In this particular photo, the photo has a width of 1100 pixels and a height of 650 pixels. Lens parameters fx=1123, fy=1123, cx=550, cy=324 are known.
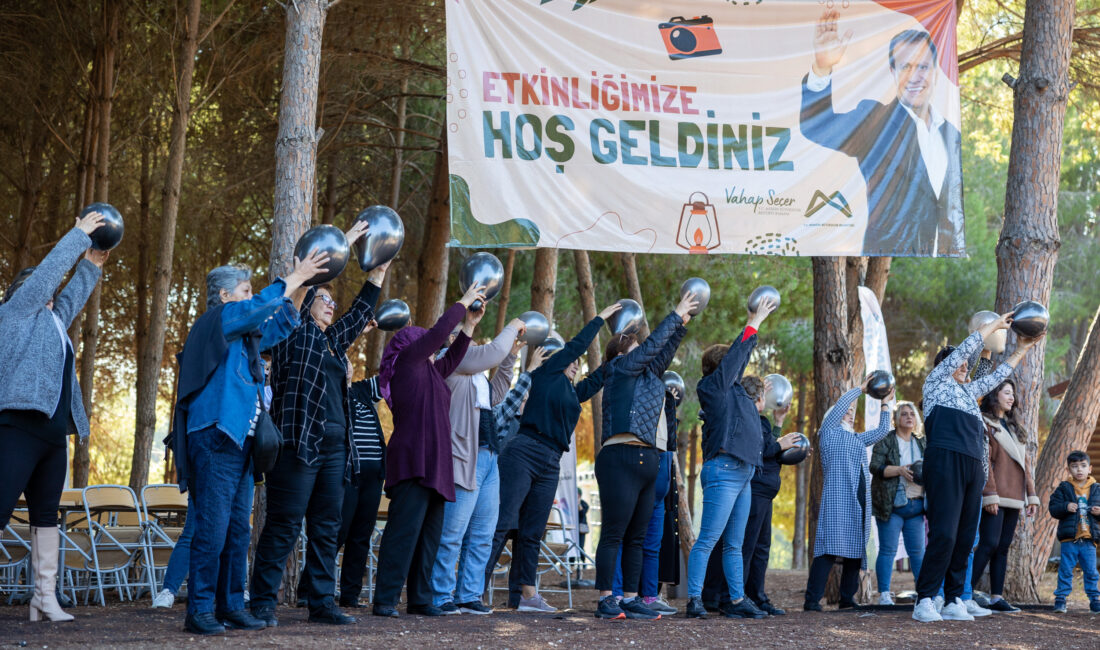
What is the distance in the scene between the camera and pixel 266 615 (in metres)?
5.41

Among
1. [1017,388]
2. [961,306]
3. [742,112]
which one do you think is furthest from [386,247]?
[961,306]

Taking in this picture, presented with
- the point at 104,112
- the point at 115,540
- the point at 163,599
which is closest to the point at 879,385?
the point at 163,599

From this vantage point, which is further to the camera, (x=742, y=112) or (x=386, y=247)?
(x=742, y=112)

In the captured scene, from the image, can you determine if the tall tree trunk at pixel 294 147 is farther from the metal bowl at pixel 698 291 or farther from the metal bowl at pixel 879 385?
the metal bowl at pixel 879 385

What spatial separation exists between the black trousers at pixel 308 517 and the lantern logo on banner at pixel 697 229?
317 centimetres

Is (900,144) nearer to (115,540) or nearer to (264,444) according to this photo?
(264,444)

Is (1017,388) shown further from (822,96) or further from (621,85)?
(621,85)

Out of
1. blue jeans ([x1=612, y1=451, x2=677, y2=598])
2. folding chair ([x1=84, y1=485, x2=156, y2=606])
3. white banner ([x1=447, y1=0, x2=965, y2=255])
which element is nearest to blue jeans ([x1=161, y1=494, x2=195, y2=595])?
folding chair ([x1=84, y1=485, x2=156, y2=606])

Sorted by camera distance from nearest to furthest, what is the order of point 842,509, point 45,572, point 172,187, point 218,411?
point 218,411
point 45,572
point 842,509
point 172,187

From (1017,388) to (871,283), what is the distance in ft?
11.6

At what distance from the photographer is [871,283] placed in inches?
472

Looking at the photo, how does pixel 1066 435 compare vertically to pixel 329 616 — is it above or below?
above

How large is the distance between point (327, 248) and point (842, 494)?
416 centimetres

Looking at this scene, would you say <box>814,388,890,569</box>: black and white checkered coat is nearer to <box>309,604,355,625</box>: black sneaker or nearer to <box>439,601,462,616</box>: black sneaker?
<box>439,601,462,616</box>: black sneaker
